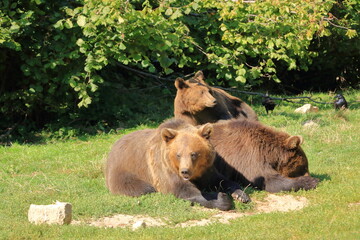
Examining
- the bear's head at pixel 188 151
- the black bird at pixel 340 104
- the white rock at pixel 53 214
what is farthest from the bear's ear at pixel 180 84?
the white rock at pixel 53 214

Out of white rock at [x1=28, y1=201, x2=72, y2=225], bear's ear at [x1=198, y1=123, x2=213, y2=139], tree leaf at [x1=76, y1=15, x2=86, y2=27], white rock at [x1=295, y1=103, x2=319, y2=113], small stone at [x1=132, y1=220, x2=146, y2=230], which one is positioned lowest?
white rock at [x1=295, y1=103, x2=319, y2=113]

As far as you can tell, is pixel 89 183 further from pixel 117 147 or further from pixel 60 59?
pixel 60 59

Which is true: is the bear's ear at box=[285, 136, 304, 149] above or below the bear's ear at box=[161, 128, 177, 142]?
below

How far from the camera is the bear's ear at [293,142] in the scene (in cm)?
890

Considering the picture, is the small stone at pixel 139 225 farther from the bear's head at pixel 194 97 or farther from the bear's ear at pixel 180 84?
the bear's ear at pixel 180 84

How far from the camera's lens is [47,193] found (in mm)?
9086

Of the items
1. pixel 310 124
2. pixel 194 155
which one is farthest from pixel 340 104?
pixel 194 155

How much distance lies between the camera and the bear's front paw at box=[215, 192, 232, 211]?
796 centimetres

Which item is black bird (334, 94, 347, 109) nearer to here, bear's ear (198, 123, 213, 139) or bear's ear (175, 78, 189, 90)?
bear's ear (175, 78, 189, 90)

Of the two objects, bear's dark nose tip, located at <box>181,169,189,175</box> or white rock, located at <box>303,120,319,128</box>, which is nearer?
bear's dark nose tip, located at <box>181,169,189,175</box>

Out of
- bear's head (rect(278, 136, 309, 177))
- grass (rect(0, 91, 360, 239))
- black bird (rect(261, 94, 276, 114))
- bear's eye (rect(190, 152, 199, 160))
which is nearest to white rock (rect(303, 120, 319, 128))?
grass (rect(0, 91, 360, 239))

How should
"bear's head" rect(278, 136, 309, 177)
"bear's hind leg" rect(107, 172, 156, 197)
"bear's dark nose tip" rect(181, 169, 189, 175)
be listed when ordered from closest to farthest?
"bear's dark nose tip" rect(181, 169, 189, 175)
"bear's hind leg" rect(107, 172, 156, 197)
"bear's head" rect(278, 136, 309, 177)

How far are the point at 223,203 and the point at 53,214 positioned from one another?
2.26 meters

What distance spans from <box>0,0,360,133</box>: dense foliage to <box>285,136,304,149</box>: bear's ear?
15.3 feet
